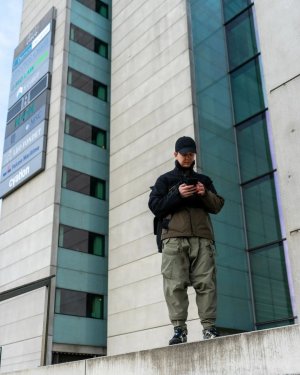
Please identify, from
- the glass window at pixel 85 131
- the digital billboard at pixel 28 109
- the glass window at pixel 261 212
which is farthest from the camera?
the digital billboard at pixel 28 109

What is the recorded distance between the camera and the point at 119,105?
25.8 metres

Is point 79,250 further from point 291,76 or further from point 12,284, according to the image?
point 291,76

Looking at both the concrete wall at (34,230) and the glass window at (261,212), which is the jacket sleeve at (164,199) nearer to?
the glass window at (261,212)

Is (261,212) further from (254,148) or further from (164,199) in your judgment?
(164,199)

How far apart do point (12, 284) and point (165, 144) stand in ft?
38.7

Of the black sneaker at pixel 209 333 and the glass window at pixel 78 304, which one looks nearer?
the black sneaker at pixel 209 333

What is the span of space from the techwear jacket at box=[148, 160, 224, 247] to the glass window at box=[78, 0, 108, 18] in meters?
28.9

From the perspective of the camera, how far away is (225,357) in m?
3.40

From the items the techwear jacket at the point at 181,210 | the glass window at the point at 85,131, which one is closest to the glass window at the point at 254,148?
the glass window at the point at 85,131

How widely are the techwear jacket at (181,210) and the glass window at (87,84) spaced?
24.6 m

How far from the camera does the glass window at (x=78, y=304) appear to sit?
2289 cm

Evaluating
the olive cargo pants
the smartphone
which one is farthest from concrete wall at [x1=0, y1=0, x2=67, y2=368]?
the smartphone

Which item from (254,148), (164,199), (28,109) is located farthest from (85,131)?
(164,199)

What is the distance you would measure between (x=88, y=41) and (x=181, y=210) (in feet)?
89.3
